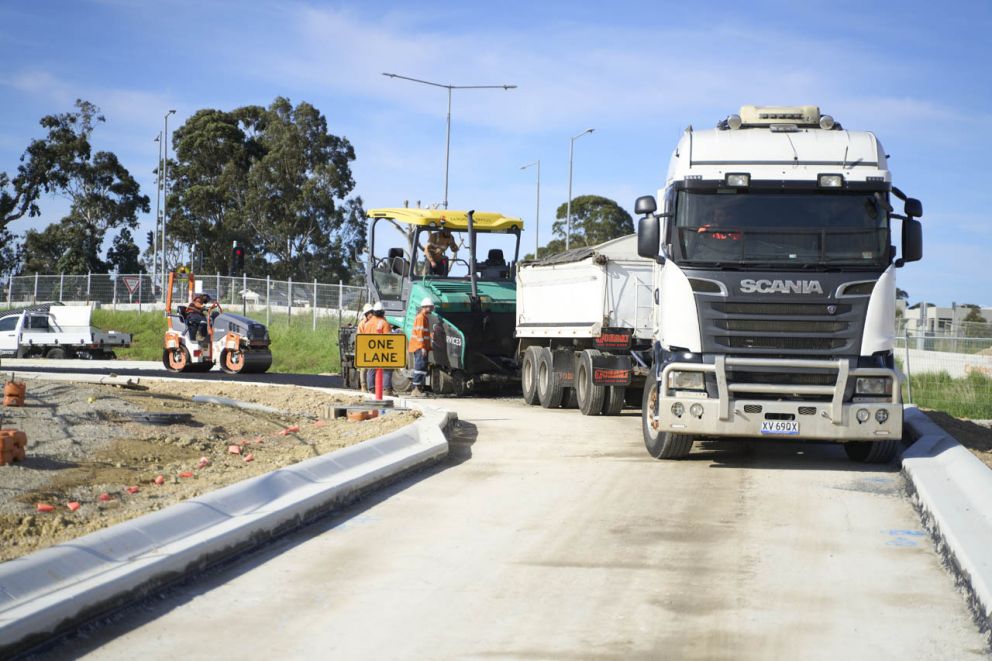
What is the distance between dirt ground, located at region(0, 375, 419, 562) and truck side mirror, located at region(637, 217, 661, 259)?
3983mm

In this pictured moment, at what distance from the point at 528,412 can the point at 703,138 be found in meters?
7.86

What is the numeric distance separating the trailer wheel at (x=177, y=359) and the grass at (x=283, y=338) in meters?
6.36

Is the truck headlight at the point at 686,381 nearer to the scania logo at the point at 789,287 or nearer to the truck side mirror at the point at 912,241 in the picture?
the scania logo at the point at 789,287

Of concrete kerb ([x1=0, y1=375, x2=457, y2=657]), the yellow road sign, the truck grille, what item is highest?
the truck grille

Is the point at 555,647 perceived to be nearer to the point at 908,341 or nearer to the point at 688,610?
the point at 688,610

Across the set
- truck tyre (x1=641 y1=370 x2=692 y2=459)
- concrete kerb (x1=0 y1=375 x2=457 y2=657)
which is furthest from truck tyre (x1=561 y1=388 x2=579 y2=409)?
concrete kerb (x1=0 y1=375 x2=457 y2=657)

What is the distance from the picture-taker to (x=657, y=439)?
12.7 m

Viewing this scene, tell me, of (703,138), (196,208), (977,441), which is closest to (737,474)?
(703,138)

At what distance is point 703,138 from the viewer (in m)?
12.5

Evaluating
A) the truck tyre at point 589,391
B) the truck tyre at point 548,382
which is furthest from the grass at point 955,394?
the truck tyre at point 589,391

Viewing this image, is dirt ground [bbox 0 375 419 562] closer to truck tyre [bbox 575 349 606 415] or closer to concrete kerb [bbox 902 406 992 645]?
truck tyre [bbox 575 349 606 415]

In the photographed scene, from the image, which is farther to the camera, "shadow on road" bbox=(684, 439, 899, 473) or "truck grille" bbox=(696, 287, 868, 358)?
"shadow on road" bbox=(684, 439, 899, 473)

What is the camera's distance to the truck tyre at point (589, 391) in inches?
723

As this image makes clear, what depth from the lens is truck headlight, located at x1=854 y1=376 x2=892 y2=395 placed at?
38.5 feet
